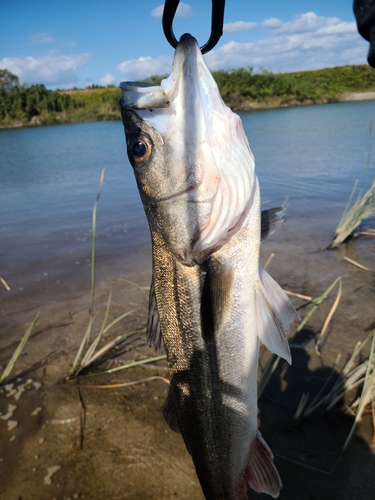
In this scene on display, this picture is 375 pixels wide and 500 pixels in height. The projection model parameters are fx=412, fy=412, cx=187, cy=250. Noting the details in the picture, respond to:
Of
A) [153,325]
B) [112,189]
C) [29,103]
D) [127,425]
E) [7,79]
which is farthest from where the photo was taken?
[7,79]

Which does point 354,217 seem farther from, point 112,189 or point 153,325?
point 112,189

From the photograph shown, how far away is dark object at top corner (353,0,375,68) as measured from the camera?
1.97m

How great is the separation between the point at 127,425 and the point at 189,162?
7.22 ft

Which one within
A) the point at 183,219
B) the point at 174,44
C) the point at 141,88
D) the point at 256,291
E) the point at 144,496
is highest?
the point at 174,44

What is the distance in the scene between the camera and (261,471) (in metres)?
1.92

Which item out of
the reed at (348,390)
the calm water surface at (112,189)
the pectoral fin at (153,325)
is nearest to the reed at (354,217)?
the calm water surface at (112,189)

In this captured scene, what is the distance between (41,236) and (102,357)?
4.74 meters

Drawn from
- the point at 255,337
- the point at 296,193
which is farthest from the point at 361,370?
the point at 296,193

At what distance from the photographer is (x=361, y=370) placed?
2994mm

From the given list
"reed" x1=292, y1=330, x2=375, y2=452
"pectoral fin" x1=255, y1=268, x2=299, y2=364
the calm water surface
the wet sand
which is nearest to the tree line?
the calm water surface

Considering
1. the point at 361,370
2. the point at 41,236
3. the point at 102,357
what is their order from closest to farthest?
the point at 361,370
the point at 102,357
the point at 41,236

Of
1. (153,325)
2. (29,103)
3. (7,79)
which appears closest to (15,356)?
(153,325)

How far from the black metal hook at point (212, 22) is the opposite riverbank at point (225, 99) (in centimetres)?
4700

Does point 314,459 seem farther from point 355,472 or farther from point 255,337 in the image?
point 255,337
